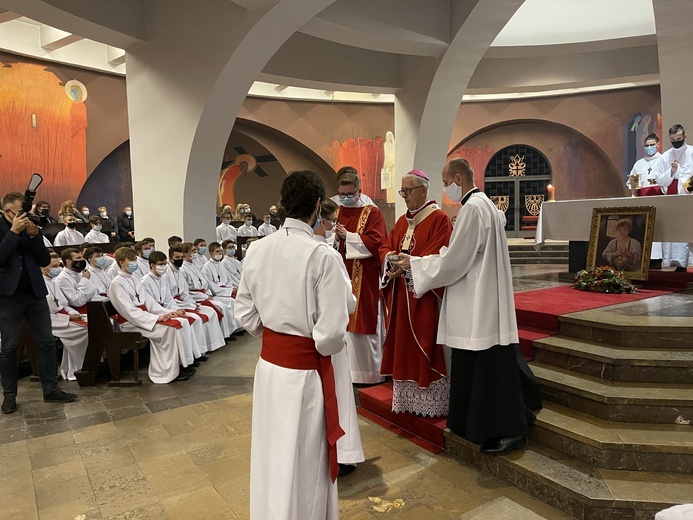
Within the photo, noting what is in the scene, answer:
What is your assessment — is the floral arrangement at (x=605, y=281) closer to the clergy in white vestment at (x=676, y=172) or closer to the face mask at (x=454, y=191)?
the clergy in white vestment at (x=676, y=172)

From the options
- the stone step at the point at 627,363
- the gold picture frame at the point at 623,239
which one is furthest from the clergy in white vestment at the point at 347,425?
the gold picture frame at the point at 623,239

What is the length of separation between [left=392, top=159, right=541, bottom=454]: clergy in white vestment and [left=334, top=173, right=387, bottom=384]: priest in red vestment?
1131 millimetres

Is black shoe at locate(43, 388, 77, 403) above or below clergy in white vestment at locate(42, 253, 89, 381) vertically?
below

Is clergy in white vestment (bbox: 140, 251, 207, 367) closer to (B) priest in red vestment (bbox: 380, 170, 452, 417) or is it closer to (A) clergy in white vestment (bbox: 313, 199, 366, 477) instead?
(B) priest in red vestment (bbox: 380, 170, 452, 417)

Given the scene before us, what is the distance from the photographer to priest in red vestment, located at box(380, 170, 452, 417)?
3559 millimetres

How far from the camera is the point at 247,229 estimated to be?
13773 millimetres

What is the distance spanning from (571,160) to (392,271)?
50.4 ft

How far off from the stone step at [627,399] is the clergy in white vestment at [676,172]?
364 cm

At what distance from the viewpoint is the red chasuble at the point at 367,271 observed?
4344 mm

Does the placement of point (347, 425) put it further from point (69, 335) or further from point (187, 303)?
point (187, 303)

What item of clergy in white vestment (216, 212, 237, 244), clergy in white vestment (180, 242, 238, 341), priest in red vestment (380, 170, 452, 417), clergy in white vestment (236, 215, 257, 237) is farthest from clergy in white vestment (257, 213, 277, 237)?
Result: priest in red vestment (380, 170, 452, 417)

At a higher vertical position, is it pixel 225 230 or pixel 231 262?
pixel 225 230

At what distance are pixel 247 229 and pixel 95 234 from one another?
4.07 metres

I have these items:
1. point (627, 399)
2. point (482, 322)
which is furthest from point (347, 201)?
point (627, 399)
